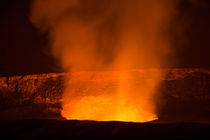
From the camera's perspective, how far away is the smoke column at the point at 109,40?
3480 millimetres

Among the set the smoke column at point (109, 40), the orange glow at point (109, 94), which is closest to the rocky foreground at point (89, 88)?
the orange glow at point (109, 94)

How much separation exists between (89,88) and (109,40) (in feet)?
3.26

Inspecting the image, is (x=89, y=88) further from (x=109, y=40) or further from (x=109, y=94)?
(x=109, y=40)

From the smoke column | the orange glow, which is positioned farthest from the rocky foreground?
the smoke column

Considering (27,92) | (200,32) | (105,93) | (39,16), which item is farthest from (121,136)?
(39,16)

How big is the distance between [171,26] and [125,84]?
4.56 feet

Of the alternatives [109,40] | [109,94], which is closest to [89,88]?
[109,94]

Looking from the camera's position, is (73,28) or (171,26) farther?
(73,28)

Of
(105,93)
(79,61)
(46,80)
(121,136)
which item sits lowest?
(121,136)

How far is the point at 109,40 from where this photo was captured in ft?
12.5

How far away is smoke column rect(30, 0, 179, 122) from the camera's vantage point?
3.48 meters

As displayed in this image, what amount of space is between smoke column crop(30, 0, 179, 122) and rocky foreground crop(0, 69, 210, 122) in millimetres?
163

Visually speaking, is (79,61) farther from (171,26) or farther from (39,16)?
(171,26)

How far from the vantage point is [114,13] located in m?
3.91
